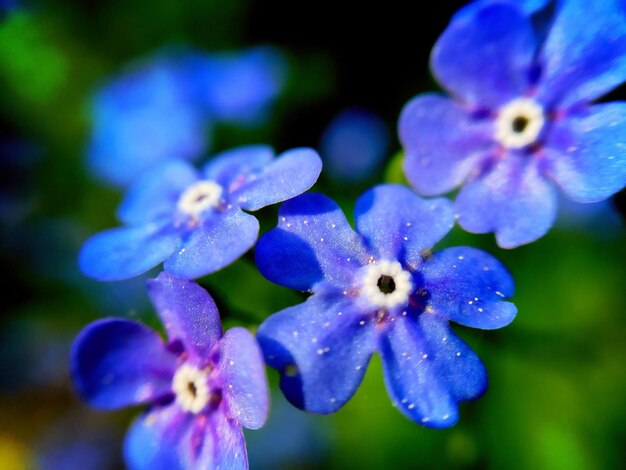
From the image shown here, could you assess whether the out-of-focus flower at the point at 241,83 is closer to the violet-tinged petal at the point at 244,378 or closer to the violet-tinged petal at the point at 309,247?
the violet-tinged petal at the point at 309,247

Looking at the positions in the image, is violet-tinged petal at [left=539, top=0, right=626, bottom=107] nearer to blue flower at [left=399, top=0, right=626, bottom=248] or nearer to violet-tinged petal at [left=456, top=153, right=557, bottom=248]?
blue flower at [left=399, top=0, right=626, bottom=248]

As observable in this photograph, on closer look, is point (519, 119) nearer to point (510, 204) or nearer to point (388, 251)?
point (510, 204)

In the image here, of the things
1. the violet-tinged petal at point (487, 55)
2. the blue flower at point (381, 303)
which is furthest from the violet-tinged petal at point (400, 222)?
the violet-tinged petal at point (487, 55)

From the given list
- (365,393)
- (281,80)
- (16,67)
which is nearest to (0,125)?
(16,67)

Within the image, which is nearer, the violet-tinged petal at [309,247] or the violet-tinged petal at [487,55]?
the violet-tinged petal at [309,247]

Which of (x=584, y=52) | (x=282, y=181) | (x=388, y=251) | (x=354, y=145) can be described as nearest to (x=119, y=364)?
(x=282, y=181)

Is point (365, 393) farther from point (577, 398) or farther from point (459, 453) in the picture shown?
point (577, 398)

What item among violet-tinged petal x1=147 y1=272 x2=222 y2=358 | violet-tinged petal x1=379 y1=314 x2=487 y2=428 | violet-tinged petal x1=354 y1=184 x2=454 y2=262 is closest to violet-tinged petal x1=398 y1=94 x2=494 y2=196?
violet-tinged petal x1=354 y1=184 x2=454 y2=262
